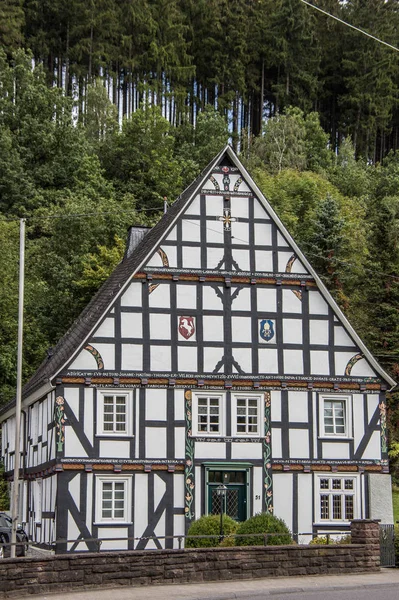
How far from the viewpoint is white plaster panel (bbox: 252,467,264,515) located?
34.8 meters

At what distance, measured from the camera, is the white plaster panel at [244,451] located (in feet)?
115

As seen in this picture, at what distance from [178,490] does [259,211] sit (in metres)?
8.94

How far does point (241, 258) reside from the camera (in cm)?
3638

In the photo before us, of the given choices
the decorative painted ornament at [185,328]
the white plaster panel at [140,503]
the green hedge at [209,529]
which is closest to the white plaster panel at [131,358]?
the decorative painted ornament at [185,328]

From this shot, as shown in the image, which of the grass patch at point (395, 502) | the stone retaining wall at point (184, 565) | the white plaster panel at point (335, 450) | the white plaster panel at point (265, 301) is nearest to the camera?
the stone retaining wall at point (184, 565)

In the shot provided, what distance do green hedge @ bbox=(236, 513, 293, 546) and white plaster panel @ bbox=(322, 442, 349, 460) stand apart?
25.3 ft

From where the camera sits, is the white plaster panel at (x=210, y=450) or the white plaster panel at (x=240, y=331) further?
the white plaster panel at (x=240, y=331)

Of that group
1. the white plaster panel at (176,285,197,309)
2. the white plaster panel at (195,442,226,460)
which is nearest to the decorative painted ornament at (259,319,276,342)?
the white plaster panel at (176,285,197,309)

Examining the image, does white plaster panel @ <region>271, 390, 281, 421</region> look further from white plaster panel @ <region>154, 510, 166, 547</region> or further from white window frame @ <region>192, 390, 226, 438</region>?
white plaster panel @ <region>154, 510, 166, 547</region>

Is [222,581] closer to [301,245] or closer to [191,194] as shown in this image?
[191,194]

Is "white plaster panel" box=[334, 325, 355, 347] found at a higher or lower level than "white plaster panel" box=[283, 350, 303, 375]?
higher

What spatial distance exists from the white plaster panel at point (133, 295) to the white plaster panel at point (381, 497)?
28.7 feet

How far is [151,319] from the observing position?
3525 centimetres

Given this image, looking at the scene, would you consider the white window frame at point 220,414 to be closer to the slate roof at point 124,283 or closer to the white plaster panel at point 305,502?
the white plaster panel at point 305,502
